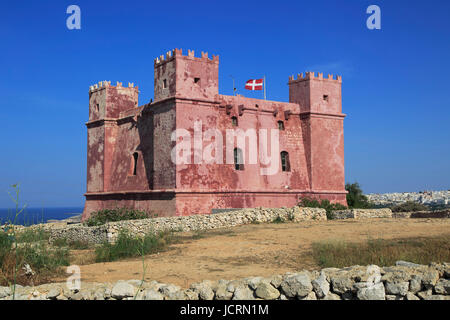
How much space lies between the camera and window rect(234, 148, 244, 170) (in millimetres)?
25000

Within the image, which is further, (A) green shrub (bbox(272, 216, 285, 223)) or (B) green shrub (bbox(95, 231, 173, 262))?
(A) green shrub (bbox(272, 216, 285, 223))

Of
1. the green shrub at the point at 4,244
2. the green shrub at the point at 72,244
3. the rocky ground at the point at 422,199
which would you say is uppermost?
the green shrub at the point at 4,244

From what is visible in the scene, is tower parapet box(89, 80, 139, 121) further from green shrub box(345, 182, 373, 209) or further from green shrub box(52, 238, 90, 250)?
green shrub box(345, 182, 373, 209)

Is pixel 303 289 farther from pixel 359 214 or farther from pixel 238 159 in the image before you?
pixel 359 214

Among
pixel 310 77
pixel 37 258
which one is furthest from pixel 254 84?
pixel 37 258

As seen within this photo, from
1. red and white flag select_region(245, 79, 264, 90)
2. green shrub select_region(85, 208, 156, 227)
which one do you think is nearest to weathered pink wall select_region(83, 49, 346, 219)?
red and white flag select_region(245, 79, 264, 90)

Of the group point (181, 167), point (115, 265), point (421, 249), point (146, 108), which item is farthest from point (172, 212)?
point (421, 249)

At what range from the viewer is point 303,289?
22.0ft

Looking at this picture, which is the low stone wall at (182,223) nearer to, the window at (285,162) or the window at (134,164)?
the window at (285,162)

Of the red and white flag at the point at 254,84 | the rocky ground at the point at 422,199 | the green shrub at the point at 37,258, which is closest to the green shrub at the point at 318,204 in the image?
the red and white flag at the point at 254,84

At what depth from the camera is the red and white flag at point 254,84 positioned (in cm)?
2666

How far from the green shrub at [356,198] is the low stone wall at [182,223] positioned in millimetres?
8960

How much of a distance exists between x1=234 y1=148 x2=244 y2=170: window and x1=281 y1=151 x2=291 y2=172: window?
3.05 m
